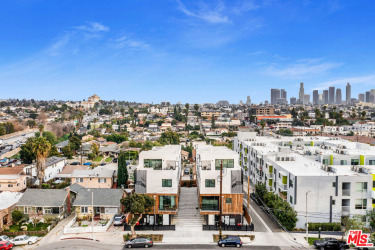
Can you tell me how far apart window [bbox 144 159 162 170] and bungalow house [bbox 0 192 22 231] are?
671 inches

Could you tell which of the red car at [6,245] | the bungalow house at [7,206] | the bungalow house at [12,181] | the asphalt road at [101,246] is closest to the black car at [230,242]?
the asphalt road at [101,246]

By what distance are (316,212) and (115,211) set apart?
23641 mm

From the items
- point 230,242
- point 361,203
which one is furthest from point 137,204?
point 361,203

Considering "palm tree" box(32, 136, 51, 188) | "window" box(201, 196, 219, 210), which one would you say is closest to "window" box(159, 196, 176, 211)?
"window" box(201, 196, 219, 210)

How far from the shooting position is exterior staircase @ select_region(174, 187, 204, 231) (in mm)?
32906

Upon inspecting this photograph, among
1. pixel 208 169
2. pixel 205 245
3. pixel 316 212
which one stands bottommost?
pixel 205 245

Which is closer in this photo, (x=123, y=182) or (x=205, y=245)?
(x=205, y=245)

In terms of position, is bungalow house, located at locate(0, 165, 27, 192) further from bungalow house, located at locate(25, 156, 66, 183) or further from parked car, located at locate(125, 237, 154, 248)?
parked car, located at locate(125, 237, 154, 248)

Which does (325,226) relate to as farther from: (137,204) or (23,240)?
(23,240)

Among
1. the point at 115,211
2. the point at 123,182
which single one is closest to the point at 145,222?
the point at 115,211

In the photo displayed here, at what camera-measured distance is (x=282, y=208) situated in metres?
31.9

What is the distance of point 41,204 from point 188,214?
18098 mm

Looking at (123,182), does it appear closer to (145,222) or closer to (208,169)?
(145,222)

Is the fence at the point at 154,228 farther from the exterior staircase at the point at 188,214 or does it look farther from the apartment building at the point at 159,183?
the apartment building at the point at 159,183
